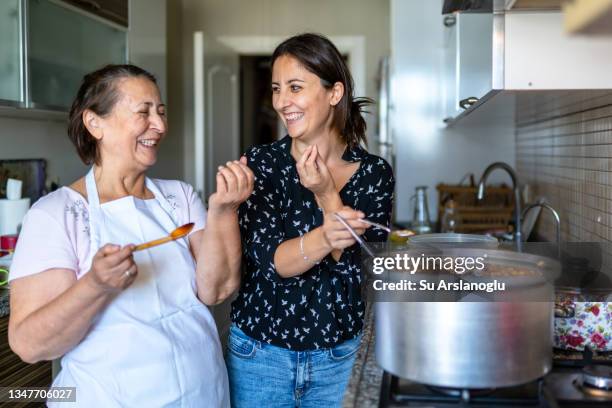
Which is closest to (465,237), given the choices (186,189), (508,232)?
(186,189)

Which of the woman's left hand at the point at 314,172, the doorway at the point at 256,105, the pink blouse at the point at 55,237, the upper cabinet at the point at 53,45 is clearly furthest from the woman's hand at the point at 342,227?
the doorway at the point at 256,105

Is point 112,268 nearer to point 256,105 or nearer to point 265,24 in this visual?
point 265,24

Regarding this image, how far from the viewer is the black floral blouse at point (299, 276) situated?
1.24 metres

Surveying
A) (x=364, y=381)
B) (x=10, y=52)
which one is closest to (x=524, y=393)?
(x=364, y=381)

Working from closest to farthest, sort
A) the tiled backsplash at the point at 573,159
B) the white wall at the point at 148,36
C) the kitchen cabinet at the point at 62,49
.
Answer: the tiled backsplash at the point at 573,159, the kitchen cabinet at the point at 62,49, the white wall at the point at 148,36

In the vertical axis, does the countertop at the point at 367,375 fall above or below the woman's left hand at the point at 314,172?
below

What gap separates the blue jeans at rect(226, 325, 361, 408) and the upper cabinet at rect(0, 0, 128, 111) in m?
1.34

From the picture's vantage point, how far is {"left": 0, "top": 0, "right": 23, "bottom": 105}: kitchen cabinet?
210 centimetres

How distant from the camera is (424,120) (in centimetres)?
318

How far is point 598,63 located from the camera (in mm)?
1025

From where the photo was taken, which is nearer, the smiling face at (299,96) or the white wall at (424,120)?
the smiling face at (299,96)

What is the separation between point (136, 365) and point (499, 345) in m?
0.61

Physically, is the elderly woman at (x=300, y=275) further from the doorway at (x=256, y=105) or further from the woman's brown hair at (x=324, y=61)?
the doorway at (x=256, y=105)

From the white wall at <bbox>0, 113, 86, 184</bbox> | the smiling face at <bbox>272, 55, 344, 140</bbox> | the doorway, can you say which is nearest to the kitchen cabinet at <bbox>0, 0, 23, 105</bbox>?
the white wall at <bbox>0, 113, 86, 184</bbox>
